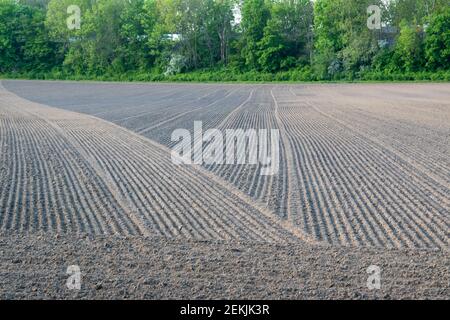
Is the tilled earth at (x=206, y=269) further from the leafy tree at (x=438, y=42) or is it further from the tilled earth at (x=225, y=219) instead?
the leafy tree at (x=438, y=42)

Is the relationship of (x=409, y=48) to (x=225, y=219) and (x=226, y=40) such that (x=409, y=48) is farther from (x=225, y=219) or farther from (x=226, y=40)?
(x=225, y=219)

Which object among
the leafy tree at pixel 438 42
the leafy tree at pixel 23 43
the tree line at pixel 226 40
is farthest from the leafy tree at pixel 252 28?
the leafy tree at pixel 23 43

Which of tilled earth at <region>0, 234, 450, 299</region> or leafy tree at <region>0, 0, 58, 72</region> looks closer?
tilled earth at <region>0, 234, 450, 299</region>

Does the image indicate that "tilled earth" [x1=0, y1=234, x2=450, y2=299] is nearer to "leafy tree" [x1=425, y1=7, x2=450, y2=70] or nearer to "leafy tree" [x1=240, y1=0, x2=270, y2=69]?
"leafy tree" [x1=425, y1=7, x2=450, y2=70]

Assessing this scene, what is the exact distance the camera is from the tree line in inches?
2259

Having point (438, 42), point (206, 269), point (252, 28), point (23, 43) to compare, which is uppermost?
point (252, 28)

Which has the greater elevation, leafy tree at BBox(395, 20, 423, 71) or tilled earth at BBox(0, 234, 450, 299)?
leafy tree at BBox(395, 20, 423, 71)

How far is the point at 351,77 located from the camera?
187 feet

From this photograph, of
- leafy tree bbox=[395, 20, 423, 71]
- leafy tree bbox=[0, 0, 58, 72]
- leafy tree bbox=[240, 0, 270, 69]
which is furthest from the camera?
leafy tree bbox=[0, 0, 58, 72]

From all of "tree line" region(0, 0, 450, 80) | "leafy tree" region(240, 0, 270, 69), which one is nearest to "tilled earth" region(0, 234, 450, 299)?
"tree line" region(0, 0, 450, 80)

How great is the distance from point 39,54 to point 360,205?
65.9m

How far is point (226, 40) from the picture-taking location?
67750 mm

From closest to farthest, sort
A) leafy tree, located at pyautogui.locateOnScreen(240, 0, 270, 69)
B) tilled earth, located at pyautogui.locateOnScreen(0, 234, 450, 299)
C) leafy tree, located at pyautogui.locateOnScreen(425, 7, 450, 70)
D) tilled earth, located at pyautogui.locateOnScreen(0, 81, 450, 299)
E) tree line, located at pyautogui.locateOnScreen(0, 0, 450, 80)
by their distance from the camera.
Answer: tilled earth, located at pyautogui.locateOnScreen(0, 234, 450, 299)
tilled earth, located at pyautogui.locateOnScreen(0, 81, 450, 299)
leafy tree, located at pyautogui.locateOnScreen(425, 7, 450, 70)
tree line, located at pyautogui.locateOnScreen(0, 0, 450, 80)
leafy tree, located at pyautogui.locateOnScreen(240, 0, 270, 69)

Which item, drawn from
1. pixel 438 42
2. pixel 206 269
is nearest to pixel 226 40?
pixel 438 42
